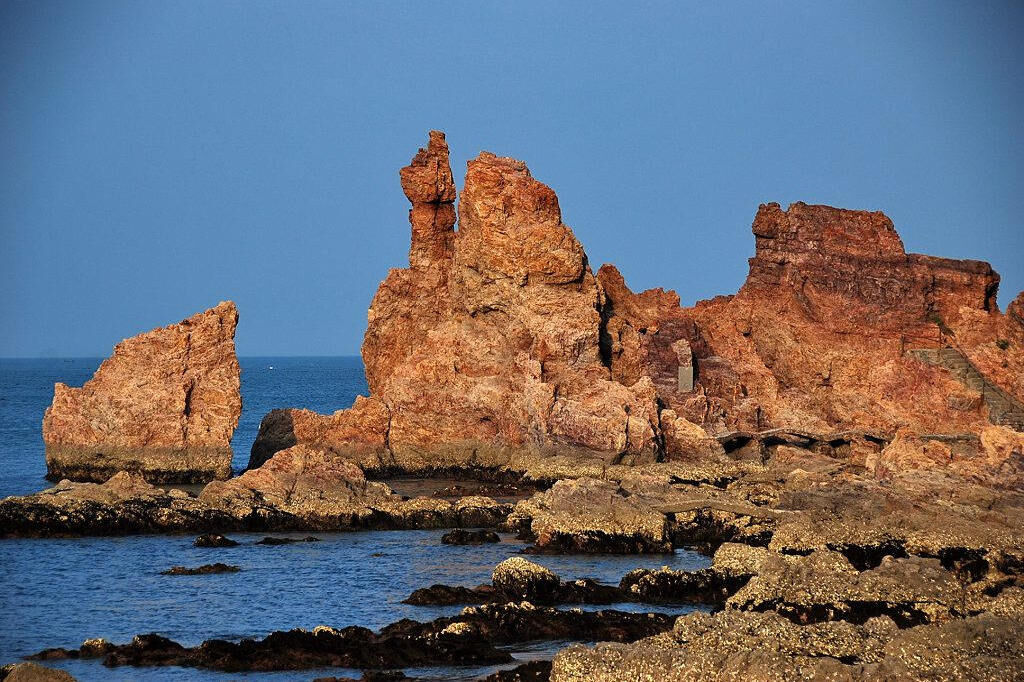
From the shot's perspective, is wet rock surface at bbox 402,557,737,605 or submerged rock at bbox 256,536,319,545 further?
submerged rock at bbox 256,536,319,545

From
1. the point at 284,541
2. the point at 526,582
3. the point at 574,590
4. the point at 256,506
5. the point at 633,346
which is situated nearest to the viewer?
the point at 526,582

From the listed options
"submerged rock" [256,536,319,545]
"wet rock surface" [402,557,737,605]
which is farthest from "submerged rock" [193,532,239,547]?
"wet rock surface" [402,557,737,605]

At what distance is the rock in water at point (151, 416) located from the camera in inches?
2293

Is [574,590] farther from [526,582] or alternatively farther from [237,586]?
[237,586]

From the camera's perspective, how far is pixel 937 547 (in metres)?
41.4

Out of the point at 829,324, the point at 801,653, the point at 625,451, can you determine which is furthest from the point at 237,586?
the point at 829,324

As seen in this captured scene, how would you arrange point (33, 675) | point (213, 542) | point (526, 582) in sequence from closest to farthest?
point (33, 675)
point (526, 582)
point (213, 542)

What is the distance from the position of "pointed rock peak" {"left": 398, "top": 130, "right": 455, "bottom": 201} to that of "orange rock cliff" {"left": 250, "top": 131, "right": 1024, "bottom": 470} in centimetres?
10

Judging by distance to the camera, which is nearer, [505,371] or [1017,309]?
[505,371]

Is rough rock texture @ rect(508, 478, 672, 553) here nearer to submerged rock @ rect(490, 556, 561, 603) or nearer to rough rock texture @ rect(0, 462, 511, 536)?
rough rock texture @ rect(0, 462, 511, 536)

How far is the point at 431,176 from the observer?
225 feet

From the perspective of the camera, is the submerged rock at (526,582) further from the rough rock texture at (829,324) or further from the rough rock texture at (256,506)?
the rough rock texture at (829,324)

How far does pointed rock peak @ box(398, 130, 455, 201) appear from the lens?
68500 millimetres

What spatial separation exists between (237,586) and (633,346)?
1242 inches
